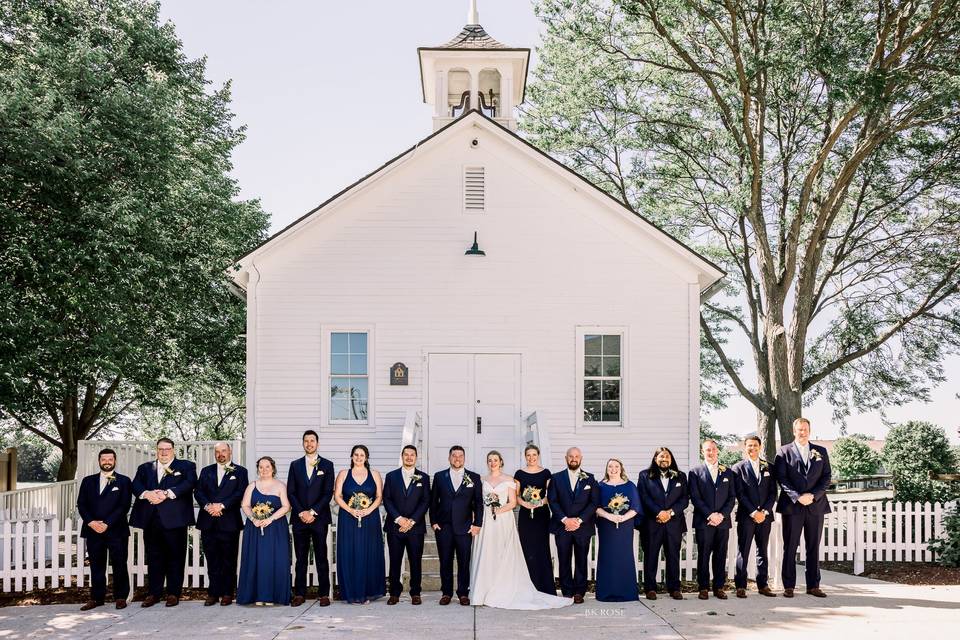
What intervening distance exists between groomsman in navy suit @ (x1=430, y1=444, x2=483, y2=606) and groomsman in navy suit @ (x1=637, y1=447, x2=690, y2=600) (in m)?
1.98

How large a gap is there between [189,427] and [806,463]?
35631 millimetres

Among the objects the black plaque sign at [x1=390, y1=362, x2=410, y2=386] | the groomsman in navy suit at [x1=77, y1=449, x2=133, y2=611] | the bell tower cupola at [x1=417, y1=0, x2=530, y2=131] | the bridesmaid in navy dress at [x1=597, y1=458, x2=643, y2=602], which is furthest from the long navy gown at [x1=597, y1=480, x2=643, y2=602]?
the bell tower cupola at [x1=417, y1=0, x2=530, y2=131]

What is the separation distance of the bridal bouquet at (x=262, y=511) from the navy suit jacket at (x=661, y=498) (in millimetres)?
4323

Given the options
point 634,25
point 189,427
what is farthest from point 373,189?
point 189,427

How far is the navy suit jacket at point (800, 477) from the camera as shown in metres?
11.0

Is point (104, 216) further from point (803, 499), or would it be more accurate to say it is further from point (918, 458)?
point (918, 458)

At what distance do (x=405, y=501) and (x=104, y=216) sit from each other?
10327 millimetres

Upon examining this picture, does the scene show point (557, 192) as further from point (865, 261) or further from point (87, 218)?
point (865, 261)

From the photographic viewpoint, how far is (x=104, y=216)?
17719 mm

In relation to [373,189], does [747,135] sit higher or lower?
higher

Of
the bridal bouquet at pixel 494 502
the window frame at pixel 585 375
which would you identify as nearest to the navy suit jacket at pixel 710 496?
the bridal bouquet at pixel 494 502

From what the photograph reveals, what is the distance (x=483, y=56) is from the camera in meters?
17.2

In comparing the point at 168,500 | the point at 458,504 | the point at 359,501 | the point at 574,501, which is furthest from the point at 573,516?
A: the point at 168,500

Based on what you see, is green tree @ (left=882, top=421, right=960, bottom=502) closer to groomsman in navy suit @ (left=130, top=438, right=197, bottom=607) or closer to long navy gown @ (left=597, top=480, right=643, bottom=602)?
long navy gown @ (left=597, top=480, right=643, bottom=602)
